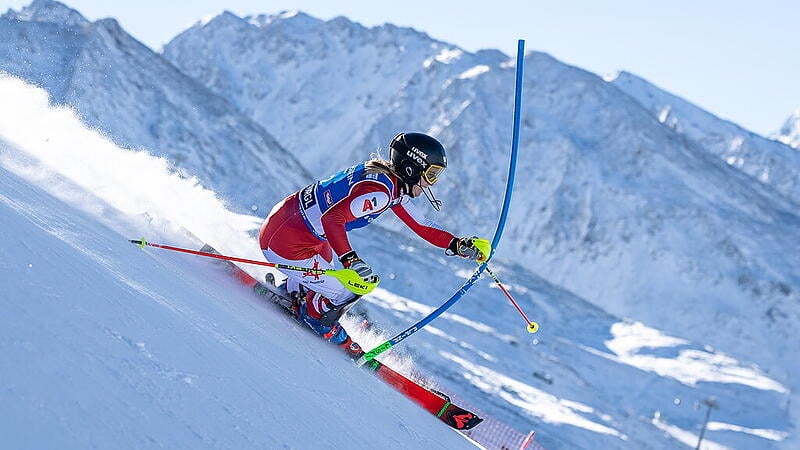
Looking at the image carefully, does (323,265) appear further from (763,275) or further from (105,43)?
(763,275)

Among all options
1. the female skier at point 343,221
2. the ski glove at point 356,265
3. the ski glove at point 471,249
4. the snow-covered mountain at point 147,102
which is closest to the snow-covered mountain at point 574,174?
the snow-covered mountain at point 147,102

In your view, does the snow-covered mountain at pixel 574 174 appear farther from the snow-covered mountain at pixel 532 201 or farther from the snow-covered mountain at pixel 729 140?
the snow-covered mountain at pixel 729 140

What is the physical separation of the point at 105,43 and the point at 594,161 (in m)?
61.1

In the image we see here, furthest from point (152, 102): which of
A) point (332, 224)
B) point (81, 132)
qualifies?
point (332, 224)

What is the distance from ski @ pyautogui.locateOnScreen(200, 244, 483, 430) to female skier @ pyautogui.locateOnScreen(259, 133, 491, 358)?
15 centimetres

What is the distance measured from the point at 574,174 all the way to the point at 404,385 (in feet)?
334

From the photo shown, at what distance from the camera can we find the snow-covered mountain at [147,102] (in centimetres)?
6662

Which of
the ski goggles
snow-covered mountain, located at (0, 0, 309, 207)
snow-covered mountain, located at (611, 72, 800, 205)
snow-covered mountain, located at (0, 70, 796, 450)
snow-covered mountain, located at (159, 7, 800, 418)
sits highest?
snow-covered mountain, located at (611, 72, 800, 205)

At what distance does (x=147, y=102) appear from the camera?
7231 cm

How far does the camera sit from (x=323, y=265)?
8.06 meters

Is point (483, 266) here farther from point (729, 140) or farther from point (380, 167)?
point (729, 140)

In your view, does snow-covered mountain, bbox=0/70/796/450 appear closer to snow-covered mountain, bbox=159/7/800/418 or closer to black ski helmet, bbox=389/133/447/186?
black ski helmet, bbox=389/133/447/186

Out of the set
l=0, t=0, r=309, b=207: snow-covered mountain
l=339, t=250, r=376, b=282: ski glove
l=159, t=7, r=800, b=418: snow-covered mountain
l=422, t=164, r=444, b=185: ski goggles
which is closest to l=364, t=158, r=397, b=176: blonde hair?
l=422, t=164, r=444, b=185: ski goggles

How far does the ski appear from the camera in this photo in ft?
24.7
